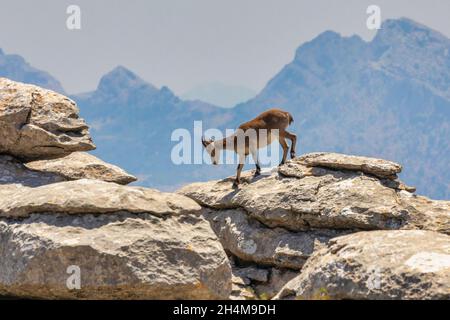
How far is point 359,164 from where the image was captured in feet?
77.7

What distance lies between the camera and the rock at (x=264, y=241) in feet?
72.4

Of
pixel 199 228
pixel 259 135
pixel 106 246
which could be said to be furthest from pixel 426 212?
pixel 106 246

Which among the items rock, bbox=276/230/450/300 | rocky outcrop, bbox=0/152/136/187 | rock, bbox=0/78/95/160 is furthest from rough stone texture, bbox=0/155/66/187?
rock, bbox=276/230/450/300

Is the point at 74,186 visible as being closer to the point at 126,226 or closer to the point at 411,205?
the point at 126,226

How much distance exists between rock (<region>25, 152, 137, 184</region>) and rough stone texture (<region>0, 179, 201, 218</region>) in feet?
24.9

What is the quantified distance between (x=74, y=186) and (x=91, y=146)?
25.0 ft

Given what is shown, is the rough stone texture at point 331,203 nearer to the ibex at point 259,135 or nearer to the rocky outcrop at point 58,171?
the ibex at point 259,135

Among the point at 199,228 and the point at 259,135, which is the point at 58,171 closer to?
the point at 259,135

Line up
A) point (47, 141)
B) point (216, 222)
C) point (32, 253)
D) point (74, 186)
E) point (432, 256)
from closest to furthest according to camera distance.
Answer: point (432, 256)
point (32, 253)
point (74, 186)
point (47, 141)
point (216, 222)

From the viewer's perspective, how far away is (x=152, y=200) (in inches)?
621

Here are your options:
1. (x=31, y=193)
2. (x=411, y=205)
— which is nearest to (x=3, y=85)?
(x=31, y=193)

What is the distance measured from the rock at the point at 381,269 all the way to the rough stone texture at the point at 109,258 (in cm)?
298

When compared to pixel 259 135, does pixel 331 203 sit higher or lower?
lower

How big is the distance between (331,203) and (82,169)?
32.7 feet
